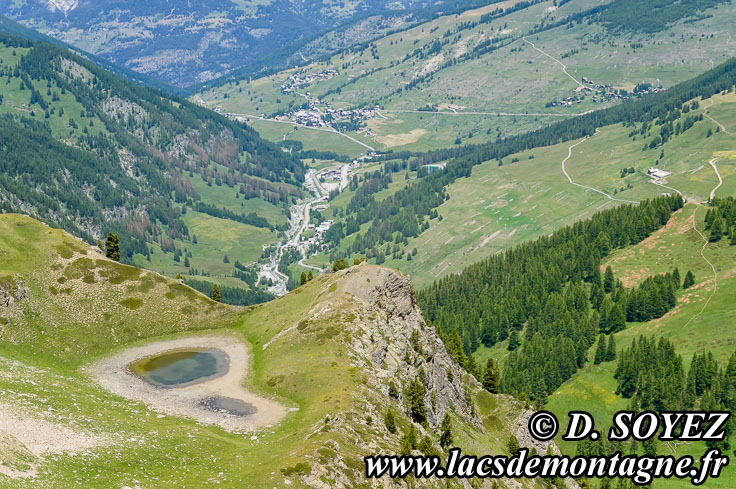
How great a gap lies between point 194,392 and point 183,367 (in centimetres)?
1494

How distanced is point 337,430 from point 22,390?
45549 mm

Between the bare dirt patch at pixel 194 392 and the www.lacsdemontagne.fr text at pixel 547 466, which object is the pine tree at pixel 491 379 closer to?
the bare dirt patch at pixel 194 392

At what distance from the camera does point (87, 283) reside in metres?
153

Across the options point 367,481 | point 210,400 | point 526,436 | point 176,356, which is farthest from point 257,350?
point 526,436

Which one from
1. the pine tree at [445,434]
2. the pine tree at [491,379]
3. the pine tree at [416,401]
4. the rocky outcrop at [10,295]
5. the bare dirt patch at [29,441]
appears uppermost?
the rocky outcrop at [10,295]

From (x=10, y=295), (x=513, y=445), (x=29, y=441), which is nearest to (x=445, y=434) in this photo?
(x=513, y=445)

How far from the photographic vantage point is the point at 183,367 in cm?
13188

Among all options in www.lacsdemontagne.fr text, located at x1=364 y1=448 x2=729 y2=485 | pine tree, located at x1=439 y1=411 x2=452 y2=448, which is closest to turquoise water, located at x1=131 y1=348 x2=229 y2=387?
pine tree, located at x1=439 y1=411 x2=452 y2=448

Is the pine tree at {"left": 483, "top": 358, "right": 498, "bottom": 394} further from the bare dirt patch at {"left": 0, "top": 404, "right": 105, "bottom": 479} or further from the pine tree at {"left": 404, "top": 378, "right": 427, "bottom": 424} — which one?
the bare dirt patch at {"left": 0, "top": 404, "right": 105, "bottom": 479}

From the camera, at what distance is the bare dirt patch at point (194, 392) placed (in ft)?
353

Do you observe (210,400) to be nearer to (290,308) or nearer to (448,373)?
(290,308)

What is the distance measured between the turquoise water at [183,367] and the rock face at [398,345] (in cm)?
2781

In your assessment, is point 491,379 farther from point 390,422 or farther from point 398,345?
point 390,422

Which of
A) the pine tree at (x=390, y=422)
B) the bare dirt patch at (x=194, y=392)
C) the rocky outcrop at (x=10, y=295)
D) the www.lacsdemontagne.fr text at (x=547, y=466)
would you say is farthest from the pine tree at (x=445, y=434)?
the rocky outcrop at (x=10, y=295)
